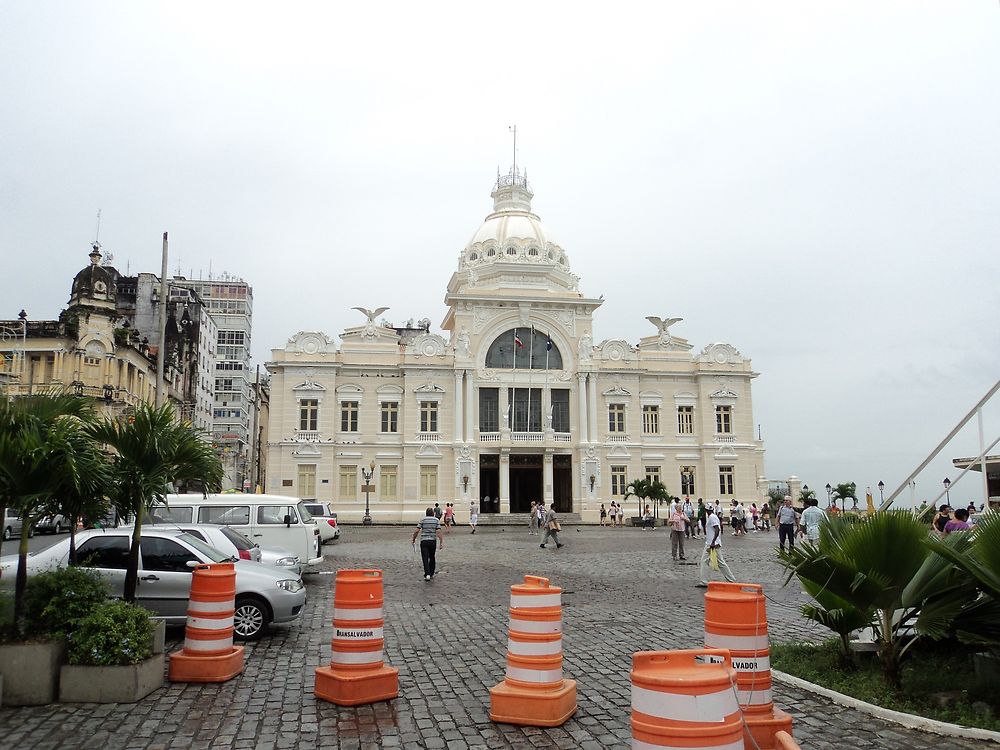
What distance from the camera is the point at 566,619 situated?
37.7 ft

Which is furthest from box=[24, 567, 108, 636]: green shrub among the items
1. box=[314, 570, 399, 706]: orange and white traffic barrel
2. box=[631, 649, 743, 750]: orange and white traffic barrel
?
box=[631, 649, 743, 750]: orange and white traffic barrel

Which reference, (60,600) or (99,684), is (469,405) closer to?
(60,600)

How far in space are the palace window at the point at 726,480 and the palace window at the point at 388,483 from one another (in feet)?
64.3

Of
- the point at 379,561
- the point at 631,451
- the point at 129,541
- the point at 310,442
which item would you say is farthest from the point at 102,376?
the point at 129,541

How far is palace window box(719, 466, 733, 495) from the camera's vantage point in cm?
4869

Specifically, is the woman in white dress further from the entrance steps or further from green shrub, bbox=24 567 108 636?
green shrub, bbox=24 567 108 636

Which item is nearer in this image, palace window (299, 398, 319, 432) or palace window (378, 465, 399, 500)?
palace window (299, 398, 319, 432)

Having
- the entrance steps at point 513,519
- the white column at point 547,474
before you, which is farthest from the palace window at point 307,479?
the white column at point 547,474

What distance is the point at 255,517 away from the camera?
16969 mm

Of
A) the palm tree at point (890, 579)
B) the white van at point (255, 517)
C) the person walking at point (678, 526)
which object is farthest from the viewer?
the person walking at point (678, 526)

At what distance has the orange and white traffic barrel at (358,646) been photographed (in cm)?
702

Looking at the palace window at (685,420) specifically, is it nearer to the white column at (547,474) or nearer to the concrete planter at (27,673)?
the white column at (547,474)

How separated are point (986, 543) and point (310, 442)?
4207cm

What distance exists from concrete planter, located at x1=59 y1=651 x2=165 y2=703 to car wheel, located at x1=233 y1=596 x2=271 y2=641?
2851 millimetres
